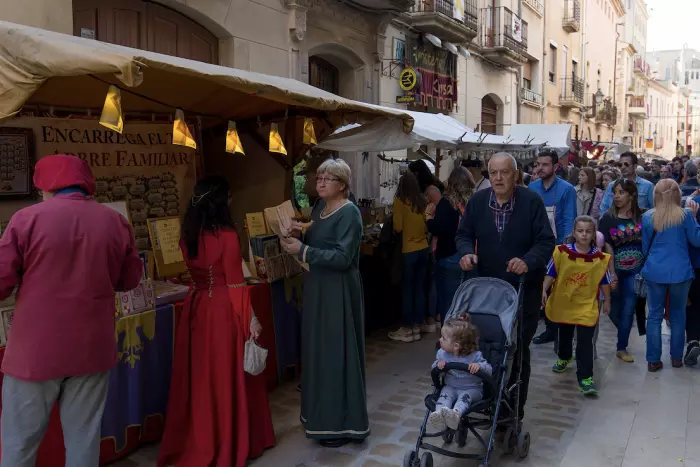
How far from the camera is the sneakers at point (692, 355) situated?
617 cm

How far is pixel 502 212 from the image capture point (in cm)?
437

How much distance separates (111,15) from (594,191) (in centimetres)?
672

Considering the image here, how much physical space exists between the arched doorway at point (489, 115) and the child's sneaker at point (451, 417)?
1699cm

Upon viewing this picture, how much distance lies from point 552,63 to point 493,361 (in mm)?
26698

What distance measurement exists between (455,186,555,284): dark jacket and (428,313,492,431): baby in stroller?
639 mm

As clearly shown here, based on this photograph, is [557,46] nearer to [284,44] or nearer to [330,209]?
[284,44]

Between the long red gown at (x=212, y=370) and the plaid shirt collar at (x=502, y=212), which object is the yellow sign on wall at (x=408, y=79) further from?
the long red gown at (x=212, y=370)

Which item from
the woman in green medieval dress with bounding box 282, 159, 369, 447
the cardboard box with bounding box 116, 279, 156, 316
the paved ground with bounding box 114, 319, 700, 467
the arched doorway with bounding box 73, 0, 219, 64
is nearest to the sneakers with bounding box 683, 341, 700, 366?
the paved ground with bounding box 114, 319, 700, 467

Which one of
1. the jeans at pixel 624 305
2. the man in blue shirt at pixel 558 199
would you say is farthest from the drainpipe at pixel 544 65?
the jeans at pixel 624 305

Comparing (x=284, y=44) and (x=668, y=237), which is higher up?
(x=284, y=44)

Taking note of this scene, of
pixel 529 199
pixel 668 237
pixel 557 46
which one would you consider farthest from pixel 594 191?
pixel 557 46

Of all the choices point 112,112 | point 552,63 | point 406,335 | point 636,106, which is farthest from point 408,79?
point 636,106

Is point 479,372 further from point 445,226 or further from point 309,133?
point 445,226

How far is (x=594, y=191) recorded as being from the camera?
8.89 m
